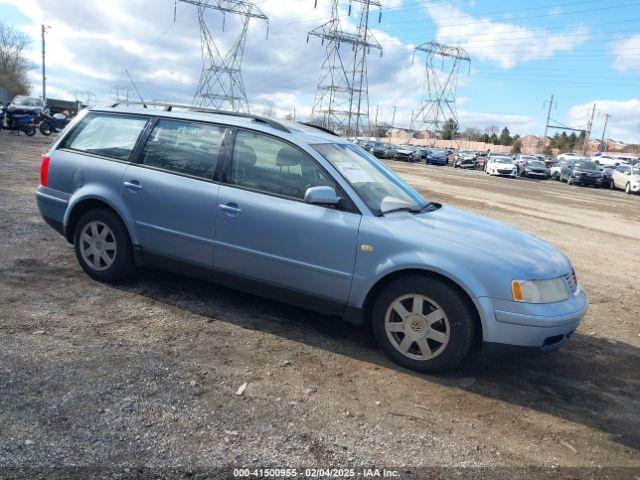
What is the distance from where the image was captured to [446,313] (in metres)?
3.76

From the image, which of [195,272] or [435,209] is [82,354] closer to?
[195,272]

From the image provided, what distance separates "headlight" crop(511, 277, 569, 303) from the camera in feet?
12.0

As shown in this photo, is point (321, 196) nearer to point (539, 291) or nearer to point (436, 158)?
point (539, 291)

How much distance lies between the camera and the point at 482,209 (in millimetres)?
14211

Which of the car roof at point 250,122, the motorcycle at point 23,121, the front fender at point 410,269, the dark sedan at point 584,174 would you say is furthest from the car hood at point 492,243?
the dark sedan at point 584,174

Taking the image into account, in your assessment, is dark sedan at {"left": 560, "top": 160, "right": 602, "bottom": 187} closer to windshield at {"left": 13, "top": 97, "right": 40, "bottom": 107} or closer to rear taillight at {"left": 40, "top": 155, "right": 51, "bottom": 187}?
windshield at {"left": 13, "top": 97, "right": 40, "bottom": 107}

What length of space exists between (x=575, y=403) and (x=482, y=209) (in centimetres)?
1091

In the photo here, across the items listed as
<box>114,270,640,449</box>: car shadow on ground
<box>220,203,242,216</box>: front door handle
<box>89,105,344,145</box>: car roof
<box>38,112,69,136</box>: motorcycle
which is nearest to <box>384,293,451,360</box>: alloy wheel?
<box>114,270,640,449</box>: car shadow on ground

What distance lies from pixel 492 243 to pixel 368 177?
47.1 inches

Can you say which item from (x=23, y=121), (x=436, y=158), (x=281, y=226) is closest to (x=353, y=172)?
(x=281, y=226)

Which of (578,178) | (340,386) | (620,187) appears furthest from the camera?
(578,178)

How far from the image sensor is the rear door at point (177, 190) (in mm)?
4598

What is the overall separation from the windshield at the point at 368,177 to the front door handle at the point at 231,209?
0.80 metres

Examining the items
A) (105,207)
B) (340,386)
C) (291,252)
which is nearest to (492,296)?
(340,386)
